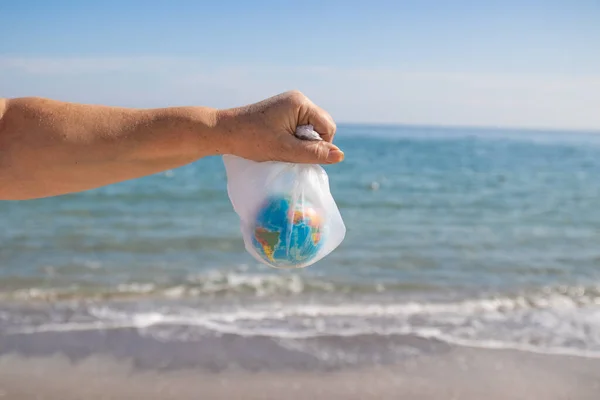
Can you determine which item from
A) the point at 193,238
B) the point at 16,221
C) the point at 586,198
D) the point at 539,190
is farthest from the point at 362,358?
the point at 539,190

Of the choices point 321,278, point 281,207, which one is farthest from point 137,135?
point 321,278

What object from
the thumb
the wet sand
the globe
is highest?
the thumb

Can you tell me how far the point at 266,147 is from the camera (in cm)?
177

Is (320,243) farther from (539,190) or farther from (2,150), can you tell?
(539,190)

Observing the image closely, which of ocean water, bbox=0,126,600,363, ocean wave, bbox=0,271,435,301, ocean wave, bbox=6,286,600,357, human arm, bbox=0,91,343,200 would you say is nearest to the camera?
human arm, bbox=0,91,343,200

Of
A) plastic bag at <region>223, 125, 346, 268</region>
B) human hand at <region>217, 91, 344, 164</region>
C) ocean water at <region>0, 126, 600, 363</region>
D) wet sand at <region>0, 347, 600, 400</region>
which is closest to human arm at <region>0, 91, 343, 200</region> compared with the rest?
human hand at <region>217, 91, 344, 164</region>

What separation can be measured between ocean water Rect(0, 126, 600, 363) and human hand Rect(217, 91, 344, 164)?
3.65 m

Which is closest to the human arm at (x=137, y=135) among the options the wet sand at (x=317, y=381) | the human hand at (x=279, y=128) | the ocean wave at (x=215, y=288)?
the human hand at (x=279, y=128)

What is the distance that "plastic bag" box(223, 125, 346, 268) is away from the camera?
1.96m

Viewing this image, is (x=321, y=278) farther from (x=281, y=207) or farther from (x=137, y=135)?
(x=137, y=135)

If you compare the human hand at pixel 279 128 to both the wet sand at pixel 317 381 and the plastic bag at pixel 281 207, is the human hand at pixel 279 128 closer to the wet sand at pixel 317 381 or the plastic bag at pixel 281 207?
the plastic bag at pixel 281 207

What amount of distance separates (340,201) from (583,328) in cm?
1049

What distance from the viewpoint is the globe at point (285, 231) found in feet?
6.58

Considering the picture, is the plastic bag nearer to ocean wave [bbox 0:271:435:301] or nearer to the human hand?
the human hand
